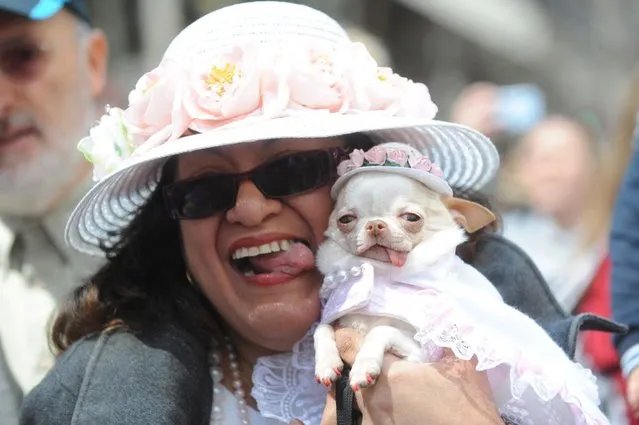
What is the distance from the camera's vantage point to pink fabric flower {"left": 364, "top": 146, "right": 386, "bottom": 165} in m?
2.43

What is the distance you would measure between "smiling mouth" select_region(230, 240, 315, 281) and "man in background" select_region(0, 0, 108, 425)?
993mm

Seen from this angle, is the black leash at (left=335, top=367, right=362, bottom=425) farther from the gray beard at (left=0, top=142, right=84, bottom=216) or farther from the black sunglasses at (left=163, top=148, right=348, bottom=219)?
the gray beard at (left=0, top=142, right=84, bottom=216)

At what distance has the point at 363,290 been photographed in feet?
7.55

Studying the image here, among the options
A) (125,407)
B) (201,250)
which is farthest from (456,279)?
(125,407)

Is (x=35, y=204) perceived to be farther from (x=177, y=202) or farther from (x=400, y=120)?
(x=400, y=120)

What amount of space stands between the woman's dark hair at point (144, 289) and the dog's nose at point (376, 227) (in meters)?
0.57

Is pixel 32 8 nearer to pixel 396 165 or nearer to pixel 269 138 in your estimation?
pixel 269 138

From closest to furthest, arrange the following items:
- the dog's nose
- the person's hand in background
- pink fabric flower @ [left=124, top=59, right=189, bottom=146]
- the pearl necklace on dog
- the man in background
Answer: the dog's nose → pink fabric flower @ [left=124, top=59, right=189, bottom=146] → the pearl necklace on dog → the person's hand in background → the man in background

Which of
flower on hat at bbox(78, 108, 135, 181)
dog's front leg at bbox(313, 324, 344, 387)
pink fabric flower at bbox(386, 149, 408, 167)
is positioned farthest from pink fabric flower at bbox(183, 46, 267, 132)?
dog's front leg at bbox(313, 324, 344, 387)

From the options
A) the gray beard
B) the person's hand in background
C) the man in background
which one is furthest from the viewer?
the gray beard

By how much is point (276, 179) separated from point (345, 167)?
188mm

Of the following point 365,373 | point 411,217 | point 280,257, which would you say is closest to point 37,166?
point 280,257

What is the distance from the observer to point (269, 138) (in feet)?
8.00

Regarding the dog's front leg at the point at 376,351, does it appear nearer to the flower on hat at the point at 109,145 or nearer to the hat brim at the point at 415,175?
the hat brim at the point at 415,175
